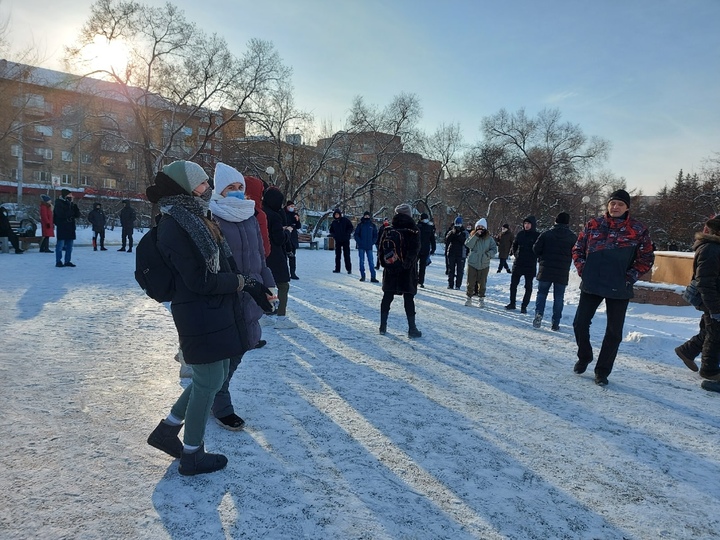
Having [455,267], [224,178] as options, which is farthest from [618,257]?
[455,267]

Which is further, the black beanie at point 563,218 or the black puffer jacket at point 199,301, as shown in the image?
the black beanie at point 563,218

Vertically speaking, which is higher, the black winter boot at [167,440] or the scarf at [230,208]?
the scarf at [230,208]

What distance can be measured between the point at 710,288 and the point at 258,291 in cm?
486

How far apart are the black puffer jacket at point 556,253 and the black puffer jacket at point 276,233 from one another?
14.2ft

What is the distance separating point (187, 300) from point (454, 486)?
6.26 ft

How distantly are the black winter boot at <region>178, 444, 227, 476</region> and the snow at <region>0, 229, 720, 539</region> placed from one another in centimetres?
4

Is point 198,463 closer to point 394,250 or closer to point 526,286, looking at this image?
point 394,250

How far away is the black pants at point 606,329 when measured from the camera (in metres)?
4.40

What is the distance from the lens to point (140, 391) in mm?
3643

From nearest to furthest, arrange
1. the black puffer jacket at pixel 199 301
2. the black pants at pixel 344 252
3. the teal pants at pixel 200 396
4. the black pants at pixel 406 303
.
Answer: the black puffer jacket at pixel 199 301 < the teal pants at pixel 200 396 < the black pants at pixel 406 303 < the black pants at pixel 344 252

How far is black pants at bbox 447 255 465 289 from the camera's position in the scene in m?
11.5

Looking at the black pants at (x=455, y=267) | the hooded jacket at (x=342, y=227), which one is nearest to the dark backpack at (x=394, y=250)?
the black pants at (x=455, y=267)

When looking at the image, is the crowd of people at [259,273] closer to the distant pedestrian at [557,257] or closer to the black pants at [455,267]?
the distant pedestrian at [557,257]

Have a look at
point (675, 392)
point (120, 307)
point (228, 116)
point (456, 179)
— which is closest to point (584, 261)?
point (675, 392)
